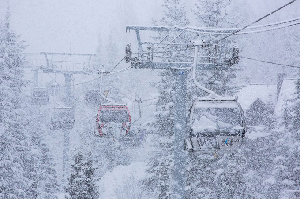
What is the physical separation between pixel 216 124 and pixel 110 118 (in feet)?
25.0

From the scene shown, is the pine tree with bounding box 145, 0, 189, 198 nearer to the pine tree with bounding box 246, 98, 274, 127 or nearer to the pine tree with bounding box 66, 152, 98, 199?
the pine tree with bounding box 66, 152, 98, 199

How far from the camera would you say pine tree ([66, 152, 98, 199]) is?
16359 mm

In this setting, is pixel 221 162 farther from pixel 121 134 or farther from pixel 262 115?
pixel 262 115

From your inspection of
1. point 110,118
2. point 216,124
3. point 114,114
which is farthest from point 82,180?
point 216,124

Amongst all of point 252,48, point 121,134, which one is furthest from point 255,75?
point 121,134

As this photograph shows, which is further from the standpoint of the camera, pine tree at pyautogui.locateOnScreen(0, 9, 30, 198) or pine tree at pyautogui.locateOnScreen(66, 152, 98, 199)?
pine tree at pyautogui.locateOnScreen(0, 9, 30, 198)

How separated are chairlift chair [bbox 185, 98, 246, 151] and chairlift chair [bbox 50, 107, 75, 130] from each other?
1362 cm

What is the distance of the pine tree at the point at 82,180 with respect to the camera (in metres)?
16.4

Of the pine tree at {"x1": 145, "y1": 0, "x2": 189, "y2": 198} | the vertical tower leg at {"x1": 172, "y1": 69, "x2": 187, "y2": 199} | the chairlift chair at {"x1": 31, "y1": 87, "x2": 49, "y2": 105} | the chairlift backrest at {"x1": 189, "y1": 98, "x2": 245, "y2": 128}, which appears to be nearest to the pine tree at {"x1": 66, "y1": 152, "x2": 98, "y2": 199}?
the pine tree at {"x1": 145, "y1": 0, "x2": 189, "y2": 198}

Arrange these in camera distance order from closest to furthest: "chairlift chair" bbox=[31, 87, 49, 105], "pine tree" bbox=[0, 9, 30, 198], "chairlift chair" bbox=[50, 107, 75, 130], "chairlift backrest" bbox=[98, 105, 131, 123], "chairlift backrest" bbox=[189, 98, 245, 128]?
"chairlift backrest" bbox=[189, 98, 245, 128], "chairlift backrest" bbox=[98, 105, 131, 123], "pine tree" bbox=[0, 9, 30, 198], "chairlift chair" bbox=[50, 107, 75, 130], "chairlift chair" bbox=[31, 87, 49, 105]

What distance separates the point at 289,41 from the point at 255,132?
33.8 metres

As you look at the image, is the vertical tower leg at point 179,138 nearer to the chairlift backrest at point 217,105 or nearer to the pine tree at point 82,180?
the chairlift backrest at point 217,105

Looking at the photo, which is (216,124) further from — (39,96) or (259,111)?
(259,111)

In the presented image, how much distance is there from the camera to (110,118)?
15.8 m
